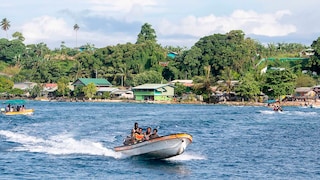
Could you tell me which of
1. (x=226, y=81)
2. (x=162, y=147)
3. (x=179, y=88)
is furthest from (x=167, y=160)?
(x=179, y=88)

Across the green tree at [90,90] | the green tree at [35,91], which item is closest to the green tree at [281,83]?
the green tree at [90,90]

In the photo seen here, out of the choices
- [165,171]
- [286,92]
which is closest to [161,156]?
[165,171]

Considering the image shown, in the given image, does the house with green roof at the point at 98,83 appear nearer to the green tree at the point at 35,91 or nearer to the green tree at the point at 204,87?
the green tree at the point at 35,91

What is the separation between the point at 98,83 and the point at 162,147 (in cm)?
11402

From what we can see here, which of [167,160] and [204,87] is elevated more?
[204,87]

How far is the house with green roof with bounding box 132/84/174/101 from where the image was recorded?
428 ft

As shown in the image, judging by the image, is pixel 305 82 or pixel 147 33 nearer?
pixel 305 82

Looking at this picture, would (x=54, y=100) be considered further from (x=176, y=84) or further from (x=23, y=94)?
(x=176, y=84)

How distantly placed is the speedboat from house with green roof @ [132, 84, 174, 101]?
96.7m

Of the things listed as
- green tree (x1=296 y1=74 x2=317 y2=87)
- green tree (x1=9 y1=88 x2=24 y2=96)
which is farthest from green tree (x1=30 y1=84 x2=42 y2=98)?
green tree (x1=296 y1=74 x2=317 y2=87)

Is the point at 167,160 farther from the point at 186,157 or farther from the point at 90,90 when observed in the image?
the point at 90,90

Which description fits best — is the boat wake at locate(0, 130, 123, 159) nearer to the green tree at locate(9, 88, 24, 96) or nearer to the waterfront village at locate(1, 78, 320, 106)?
the waterfront village at locate(1, 78, 320, 106)

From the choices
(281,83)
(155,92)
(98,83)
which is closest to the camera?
(281,83)

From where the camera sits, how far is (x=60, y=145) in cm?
4106
